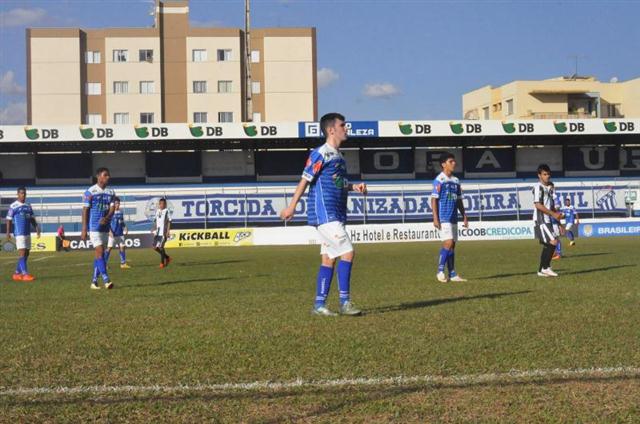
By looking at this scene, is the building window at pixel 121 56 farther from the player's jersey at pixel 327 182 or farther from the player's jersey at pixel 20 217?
the player's jersey at pixel 327 182

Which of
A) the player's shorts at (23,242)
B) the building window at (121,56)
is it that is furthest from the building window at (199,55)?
the player's shorts at (23,242)

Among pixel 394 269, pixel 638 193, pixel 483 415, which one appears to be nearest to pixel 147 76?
pixel 638 193

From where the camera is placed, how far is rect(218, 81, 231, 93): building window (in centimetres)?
7325

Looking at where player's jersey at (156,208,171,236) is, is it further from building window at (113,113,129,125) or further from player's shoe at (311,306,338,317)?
building window at (113,113,129,125)

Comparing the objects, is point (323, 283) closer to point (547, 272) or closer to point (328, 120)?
point (328, 120)

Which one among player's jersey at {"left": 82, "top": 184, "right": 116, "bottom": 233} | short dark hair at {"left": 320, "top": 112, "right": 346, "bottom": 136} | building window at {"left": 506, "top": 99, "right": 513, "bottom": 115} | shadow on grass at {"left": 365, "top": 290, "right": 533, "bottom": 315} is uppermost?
building window at {"left": 506, "top": 99, "right": 513, "bottom": 115}

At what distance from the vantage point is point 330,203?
338 inches

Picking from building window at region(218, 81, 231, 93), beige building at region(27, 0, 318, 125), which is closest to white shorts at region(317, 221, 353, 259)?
beige building at region(27, 0, 318, 125)

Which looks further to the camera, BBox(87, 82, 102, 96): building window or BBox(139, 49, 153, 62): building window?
BBox(87, 82, 102, 96): building window

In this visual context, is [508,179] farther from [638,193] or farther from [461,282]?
[461,282]

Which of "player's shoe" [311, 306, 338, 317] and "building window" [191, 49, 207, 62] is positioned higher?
"building window" [191, 49, 207, 62]

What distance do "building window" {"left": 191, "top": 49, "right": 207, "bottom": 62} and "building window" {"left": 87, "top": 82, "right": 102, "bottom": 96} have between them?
9246 mm

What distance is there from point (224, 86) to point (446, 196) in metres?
61.7

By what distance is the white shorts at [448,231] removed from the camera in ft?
45.0
